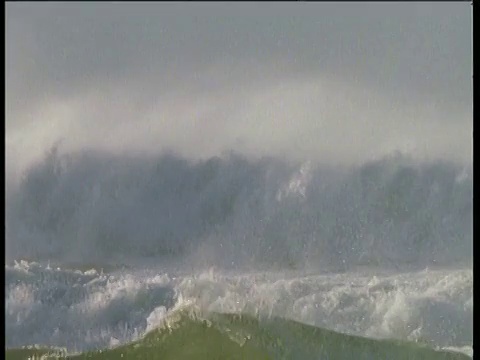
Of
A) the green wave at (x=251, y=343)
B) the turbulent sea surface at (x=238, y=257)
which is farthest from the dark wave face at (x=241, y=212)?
the green wave at (x=251, y=343)

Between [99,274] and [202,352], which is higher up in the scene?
[99,274]

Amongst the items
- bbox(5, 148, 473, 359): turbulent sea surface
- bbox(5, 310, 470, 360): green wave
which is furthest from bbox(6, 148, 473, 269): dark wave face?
bbox(5, 310, 470, 360): green wave

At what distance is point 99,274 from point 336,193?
1.03 meters

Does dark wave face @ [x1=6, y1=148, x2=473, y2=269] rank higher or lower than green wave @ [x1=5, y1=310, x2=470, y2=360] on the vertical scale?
higher

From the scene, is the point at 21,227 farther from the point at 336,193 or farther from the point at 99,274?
the point at 336,193

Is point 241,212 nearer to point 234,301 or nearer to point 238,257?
point 238,257

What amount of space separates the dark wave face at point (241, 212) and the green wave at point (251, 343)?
0.81ft

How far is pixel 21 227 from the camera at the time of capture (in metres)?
2.43

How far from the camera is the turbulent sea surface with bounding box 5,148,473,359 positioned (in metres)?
2.41

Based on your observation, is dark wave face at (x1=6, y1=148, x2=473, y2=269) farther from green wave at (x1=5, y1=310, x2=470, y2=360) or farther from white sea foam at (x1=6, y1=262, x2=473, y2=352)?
green wave at (x1=5, y1=310, x2=470, y2=360)

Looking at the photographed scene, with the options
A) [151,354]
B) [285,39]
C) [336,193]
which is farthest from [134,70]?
[151,354]

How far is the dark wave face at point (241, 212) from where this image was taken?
95.0 inches

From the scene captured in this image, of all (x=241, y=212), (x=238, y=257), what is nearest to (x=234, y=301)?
(x=238, y=257)
